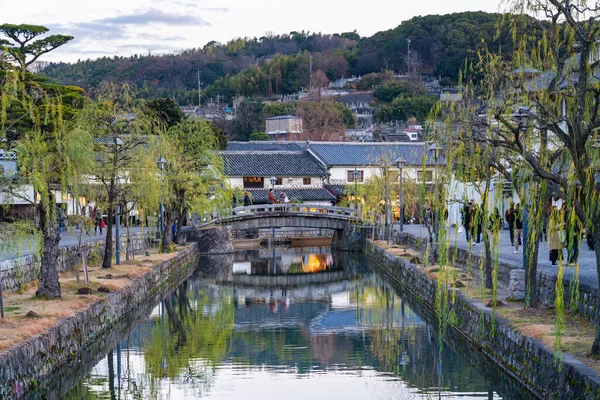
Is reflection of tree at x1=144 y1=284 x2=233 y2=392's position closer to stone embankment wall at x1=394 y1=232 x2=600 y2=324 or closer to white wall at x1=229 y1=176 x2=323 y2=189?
stone embankment wall at x1=394 y1=232 x2=600 y2=324

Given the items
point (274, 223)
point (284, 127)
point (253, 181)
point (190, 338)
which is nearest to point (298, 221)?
point (274, 223)

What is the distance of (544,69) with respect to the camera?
13586mm

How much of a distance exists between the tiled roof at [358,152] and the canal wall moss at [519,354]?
37.0 meters

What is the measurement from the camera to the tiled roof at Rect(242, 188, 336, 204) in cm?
5644

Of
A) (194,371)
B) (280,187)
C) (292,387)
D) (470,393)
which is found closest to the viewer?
(470,393)

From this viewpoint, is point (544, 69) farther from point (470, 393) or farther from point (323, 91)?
Answer: point (323, 91)

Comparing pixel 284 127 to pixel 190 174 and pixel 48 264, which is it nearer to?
pixel 190 174

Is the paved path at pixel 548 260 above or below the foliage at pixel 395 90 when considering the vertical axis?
below

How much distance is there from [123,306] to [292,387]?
7714mm

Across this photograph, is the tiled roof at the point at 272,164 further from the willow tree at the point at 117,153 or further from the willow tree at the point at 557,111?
the willow tree at the point at 557,111

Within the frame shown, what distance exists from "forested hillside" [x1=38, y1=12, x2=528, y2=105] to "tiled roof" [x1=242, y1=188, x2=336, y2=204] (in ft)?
178

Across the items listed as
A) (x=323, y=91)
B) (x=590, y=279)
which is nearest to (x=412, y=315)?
(x=590, y=279)

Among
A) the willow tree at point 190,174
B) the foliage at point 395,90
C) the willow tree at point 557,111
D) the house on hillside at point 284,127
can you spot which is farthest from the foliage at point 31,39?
the foliage at point 395,90

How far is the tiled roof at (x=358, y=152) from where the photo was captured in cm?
6041
